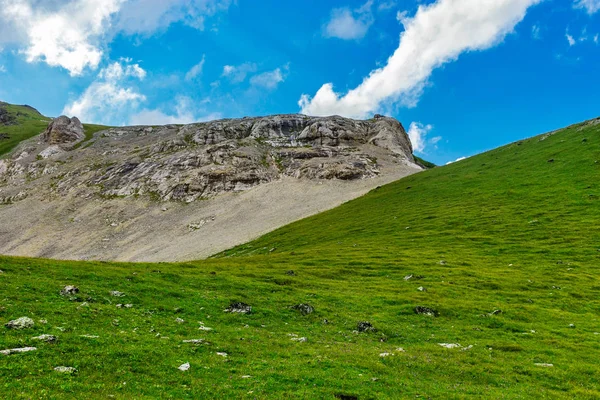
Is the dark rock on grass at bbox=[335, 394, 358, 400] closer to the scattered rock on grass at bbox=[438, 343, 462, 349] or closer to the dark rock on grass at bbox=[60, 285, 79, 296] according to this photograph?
the scattered rock on grass at bbox=[438, 343, 462, 349]

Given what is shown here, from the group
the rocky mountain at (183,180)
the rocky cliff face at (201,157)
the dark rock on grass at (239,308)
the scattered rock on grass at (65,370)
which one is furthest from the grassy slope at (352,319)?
the rocky cliff face at (201,157)

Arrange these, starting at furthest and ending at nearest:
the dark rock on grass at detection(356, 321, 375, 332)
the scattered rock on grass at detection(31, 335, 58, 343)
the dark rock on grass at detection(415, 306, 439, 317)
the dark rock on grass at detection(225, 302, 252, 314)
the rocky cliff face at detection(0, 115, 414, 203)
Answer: the rocky cliff face at detection(0, 115, 414, 203), the dark rock on grass at detection(415, 306, 439, 317), the dark rock on grass at detection(225, 302, 252, 314), the dark rock on grass at detection(356, 321, 375, 332), the scattered rock on grass at detection(31, 335, 58, 343)

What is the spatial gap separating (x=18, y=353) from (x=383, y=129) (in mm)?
176202

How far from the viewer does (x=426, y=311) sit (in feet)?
88.2

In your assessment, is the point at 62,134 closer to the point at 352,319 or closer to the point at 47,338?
the point at 47,338

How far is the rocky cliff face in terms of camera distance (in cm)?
12888

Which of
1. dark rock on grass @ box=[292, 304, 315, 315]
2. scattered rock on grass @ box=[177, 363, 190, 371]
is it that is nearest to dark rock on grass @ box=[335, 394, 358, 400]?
scattered rock on grass @ box=[177, 363, 190, 371]

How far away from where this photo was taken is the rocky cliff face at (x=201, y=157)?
129m

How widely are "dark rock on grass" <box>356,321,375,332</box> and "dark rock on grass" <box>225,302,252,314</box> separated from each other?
25.3ft

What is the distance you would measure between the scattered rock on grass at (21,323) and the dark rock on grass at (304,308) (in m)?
16.0

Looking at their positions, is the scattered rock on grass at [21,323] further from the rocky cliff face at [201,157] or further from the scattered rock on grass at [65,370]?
the rocky cliff face at [201,157]

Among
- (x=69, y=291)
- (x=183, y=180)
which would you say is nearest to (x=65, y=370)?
(x=69, y=291)

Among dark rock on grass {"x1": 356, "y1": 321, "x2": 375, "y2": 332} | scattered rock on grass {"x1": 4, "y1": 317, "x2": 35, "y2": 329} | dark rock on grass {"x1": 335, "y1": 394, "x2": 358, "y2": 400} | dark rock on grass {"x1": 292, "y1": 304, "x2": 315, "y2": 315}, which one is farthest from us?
dark rock on grass {"x1": 292, "y1": 304, "x2": 315, "y2": 315}

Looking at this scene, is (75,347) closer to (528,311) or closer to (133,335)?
(133,335)
